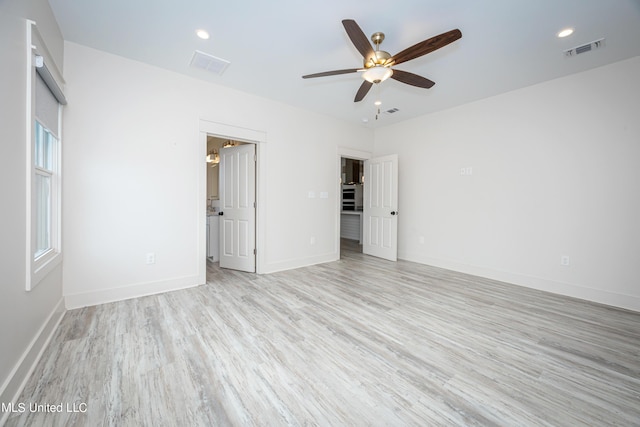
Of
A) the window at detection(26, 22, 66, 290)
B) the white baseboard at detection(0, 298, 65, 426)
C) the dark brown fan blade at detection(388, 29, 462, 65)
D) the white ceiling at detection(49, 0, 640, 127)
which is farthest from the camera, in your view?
the white ceiling at detection(49, 0, 640, 127)

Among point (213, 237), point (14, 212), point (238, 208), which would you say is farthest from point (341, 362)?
point (213, 237)

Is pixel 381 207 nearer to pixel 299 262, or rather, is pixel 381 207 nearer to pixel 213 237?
pixel 299 262

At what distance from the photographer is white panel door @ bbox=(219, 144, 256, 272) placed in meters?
4.06

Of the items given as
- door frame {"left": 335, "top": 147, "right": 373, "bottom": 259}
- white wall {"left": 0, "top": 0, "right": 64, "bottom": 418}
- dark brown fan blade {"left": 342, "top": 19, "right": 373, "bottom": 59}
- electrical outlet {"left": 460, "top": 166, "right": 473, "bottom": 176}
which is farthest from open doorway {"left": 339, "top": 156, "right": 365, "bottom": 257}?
white wall {"left": 0, "top": 0, "right": 64, "bottom": 418}

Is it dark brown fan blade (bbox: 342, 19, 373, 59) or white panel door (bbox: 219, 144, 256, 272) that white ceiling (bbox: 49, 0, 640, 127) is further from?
white panel door (bbox: 219, 144, 256, 272)

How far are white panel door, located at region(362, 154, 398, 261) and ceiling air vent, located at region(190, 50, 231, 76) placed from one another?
3338mm

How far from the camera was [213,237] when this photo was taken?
4.79m

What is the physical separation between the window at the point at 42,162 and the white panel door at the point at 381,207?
4711mm

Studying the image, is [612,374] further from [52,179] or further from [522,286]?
[52,179]

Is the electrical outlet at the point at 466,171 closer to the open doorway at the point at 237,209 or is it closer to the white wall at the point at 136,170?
the white wall at the point at 136,170

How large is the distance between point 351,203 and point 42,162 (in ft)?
22.1

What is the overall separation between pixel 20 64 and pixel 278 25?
6.21 feet

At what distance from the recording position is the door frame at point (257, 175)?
11.2ft

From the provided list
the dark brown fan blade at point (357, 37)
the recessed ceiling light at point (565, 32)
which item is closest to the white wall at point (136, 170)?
the dark brown fan blade at point (357, 37)
